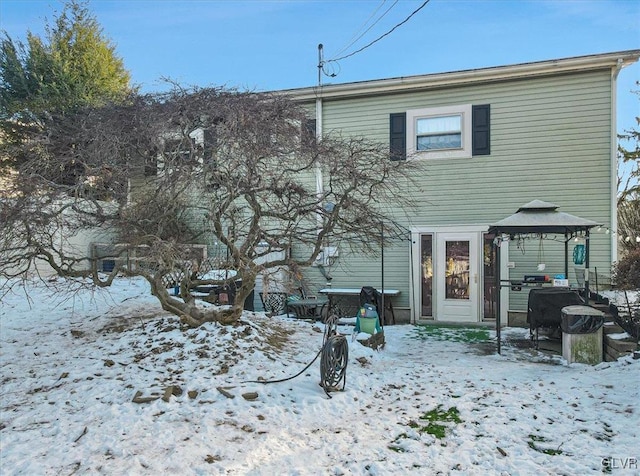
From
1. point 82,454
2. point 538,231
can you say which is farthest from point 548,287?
point 82,454

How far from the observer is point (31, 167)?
5.22 m

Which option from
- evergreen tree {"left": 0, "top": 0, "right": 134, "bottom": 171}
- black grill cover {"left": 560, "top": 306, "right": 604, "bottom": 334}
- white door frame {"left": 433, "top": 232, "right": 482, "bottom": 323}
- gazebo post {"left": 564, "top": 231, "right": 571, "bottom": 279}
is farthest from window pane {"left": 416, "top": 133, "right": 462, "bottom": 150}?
evergreen tree {"left": 0, "top": 0, "right": 134, "bottom": 171}

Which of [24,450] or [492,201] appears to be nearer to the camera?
[24,450]

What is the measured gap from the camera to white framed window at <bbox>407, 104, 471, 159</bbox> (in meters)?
9.15

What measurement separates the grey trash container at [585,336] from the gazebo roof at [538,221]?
161 centimetres

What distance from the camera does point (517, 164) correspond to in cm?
887

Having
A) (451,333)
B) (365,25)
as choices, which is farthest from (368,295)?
(365,25)

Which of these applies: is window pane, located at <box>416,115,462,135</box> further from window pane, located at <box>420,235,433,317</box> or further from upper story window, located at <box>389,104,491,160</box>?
window pane, located at <box>420,235,433,317</box>

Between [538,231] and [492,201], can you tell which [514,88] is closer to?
[492,201]

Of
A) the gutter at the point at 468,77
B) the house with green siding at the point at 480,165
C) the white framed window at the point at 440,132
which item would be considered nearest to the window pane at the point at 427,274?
the house with green siding at the point at 480,165

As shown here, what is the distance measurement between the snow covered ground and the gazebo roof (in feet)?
6.47

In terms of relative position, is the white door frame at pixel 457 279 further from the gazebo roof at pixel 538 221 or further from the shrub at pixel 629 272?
the shrub at pixel 629 272

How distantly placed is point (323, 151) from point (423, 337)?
13.3 ft

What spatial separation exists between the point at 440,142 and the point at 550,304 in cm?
427
